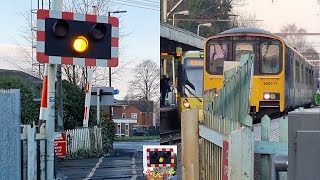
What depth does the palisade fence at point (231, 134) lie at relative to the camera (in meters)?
1.56

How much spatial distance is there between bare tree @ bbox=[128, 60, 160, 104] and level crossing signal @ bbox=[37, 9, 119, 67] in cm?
148

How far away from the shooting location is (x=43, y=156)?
401 cm

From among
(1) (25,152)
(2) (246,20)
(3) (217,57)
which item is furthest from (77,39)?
(3) (217,57)

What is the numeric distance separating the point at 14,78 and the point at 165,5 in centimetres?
→ 145

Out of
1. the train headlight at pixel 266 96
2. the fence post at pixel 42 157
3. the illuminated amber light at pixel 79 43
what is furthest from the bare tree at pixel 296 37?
the fence post at pixel 42 157

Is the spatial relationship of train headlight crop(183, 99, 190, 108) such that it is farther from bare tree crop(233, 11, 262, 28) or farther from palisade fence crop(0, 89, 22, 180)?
palisade fence crop(0, 89, 22, 180)

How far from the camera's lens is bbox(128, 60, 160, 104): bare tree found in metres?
4.96

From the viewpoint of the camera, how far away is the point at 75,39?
3.35m

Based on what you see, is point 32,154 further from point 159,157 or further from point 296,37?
point 296,37

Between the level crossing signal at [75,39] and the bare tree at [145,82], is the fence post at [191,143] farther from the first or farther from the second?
the bare tree at [145,82]

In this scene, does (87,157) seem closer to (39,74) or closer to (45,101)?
(39,74)

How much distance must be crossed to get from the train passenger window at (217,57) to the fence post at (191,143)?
222 centimetres

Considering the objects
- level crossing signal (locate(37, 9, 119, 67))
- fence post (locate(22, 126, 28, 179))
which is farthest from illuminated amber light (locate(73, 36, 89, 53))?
fence post (locate(22, 126, 28, 179))

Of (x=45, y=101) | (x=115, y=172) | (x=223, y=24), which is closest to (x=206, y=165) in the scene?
(x=45, y=101)
